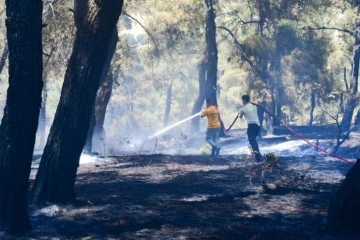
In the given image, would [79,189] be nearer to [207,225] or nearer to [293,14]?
[207,225]

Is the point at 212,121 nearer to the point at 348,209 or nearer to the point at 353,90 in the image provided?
the point at 348,209

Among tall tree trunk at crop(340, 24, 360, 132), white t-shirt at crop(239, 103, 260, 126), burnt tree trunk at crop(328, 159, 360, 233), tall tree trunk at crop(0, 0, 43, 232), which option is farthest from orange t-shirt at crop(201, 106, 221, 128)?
tall tree trunk at crop(340, 24, 360, 132)

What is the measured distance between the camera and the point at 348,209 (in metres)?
6.84

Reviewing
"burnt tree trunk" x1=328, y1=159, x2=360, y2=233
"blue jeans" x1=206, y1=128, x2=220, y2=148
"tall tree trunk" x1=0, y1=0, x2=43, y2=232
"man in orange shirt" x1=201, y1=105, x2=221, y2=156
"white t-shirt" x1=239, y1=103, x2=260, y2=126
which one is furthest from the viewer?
"blue jeans" x1=206, y1=128, x2=220, y2=148

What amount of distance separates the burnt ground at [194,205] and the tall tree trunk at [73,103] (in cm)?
37

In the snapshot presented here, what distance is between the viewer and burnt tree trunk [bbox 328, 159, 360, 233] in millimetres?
6828

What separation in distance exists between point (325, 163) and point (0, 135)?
35.0 ft

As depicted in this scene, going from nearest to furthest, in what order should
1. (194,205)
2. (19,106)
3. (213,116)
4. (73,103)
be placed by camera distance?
(19,106)
(73,103)
(194,205)
(213,116)

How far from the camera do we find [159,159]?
16.2 metres

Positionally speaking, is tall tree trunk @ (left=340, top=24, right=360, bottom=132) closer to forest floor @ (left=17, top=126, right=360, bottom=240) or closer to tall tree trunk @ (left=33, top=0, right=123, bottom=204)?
forest floor @ (left=17, top=126, right=360, bottom=240)

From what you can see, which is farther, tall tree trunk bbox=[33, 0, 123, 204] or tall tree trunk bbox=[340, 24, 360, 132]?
tall tree trunk bbox=[340, 24, 360, 132]

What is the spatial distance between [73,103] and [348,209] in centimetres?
422

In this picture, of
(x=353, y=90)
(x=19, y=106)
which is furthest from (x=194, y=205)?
(x=353, y=90)

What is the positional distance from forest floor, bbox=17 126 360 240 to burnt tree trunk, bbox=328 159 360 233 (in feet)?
0.68
